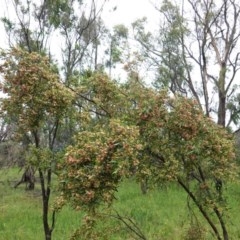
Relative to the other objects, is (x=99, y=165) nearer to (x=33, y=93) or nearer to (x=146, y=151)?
(x=146, y=151)

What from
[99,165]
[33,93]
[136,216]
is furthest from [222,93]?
[99,165]

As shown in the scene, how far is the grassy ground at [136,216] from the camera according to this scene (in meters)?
9.77

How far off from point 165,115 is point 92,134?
997mm

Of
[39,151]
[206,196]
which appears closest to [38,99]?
[39,151]

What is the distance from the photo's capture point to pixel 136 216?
432 inches

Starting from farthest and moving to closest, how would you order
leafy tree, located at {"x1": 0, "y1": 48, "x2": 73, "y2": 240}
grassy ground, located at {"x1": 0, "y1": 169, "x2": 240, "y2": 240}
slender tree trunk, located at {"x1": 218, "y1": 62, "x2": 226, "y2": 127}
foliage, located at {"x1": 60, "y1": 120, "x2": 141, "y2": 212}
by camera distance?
1. slender tree trunk, located at {"x1": 218, "y1": 62, "x2": 226, "y2": 127}
2. grassy ground, located at {"x1": 0, "y1": 169, "x2": 240, "y2": 240}
3. leafy tree, located at {"x1": 0, "y1": 48, "x2": 73, "y2": 240}
4. foliage, located at {"x1": 60, "y1": 120, "x2": 141, "y2": 212}

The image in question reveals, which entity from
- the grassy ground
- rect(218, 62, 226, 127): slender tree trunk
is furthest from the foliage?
rect(218, 62, 226, 127): slender tree trunk

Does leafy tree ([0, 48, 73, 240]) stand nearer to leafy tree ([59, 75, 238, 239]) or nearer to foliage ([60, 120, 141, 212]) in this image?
leafy tree ([59, 75, 238, 239])

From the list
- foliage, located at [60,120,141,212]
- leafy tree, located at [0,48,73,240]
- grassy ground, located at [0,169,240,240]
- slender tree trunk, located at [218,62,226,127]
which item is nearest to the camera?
foliage, located at [60,120,141,212]

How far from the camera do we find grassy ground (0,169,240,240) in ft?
32.1

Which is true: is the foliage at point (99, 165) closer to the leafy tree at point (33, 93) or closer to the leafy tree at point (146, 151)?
the leafy tree at point (146, 151)

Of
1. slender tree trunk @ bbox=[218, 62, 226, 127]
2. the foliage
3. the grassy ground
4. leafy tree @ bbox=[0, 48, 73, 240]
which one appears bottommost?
the grassy ground

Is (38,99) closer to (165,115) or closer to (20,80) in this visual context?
(20,80)

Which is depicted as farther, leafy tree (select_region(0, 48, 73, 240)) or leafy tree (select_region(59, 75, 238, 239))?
leafy tree (select_region(0, 48, 73, 240))
